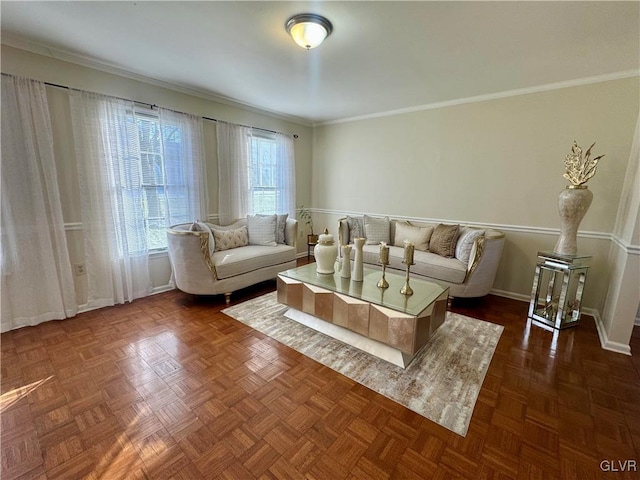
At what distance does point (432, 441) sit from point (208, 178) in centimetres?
355

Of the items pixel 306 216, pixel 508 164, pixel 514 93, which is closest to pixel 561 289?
pixel 508 164

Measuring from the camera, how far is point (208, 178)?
3.62 meters

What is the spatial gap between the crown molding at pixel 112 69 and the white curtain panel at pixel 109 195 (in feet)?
0.90

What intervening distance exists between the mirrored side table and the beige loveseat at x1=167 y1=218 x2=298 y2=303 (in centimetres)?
279

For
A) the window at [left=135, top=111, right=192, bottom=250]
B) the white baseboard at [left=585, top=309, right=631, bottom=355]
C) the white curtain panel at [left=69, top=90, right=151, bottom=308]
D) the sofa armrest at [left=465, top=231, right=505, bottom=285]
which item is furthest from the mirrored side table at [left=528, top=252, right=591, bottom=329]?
the white curtain panel at [left=69, top=90, right=151, bottom=308]

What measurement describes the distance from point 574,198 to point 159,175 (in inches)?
166

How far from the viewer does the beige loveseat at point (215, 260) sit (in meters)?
2.84

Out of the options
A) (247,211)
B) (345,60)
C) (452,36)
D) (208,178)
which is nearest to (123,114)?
(208,178)

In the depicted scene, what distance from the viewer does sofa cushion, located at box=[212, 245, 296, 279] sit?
300 centimetres

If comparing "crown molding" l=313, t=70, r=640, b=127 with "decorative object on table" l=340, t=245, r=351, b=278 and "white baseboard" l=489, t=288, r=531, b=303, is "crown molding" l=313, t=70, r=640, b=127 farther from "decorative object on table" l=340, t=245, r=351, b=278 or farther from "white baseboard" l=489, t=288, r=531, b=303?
"decorative object on table" l=340, t=245, r=351, b=278

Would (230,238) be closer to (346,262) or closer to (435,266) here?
(346,262)

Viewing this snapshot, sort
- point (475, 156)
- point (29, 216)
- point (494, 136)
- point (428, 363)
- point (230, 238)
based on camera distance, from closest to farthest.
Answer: point (428, 363), point (29, 216), point (494, 136), point (475, 156), point (230, 238)

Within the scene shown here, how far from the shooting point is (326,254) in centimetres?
262

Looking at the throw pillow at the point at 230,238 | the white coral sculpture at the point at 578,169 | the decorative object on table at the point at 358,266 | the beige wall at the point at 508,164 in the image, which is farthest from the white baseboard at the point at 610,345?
the throw pillow at the point at 230,238
